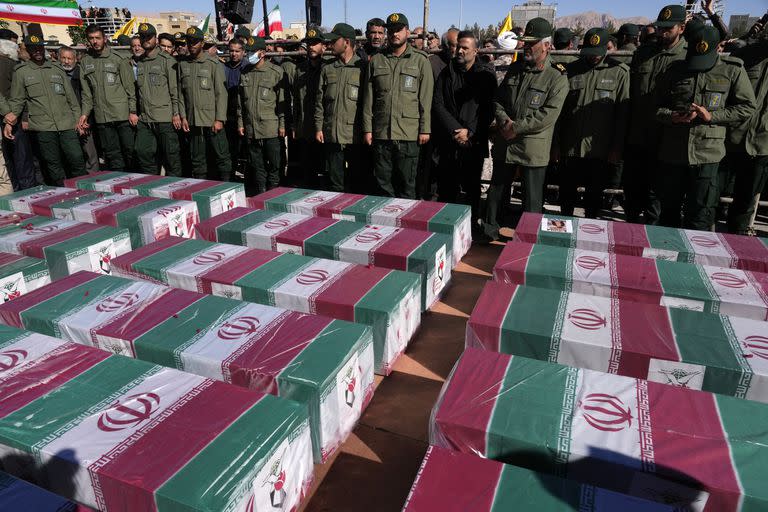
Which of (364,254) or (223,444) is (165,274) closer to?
(364,254)

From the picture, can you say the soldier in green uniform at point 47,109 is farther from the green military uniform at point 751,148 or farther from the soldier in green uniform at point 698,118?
the green military uniform at point 751,148

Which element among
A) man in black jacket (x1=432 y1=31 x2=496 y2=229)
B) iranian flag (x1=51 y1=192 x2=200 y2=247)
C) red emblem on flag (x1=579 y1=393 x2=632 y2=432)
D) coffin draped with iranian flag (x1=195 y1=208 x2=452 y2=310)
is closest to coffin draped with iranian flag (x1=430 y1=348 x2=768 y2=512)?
red emblem on flag (x1=579 y1=393 x2=632 y2=432)

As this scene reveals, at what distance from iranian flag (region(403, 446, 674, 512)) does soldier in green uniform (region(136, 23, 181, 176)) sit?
18.4 ft

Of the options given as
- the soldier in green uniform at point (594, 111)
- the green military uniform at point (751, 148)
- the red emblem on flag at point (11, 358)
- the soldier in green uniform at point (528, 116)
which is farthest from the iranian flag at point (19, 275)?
the green military uniform at point (751, 148)

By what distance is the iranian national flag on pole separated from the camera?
28.3 ft

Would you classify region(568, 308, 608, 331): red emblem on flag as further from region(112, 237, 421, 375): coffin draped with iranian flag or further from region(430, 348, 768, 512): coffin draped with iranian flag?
region(112, 237, 421, 375): coffin draped with iranian flag

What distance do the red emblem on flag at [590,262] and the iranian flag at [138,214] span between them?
2.83 m

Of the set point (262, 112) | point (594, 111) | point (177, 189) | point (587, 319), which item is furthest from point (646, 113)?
point (177, 189)

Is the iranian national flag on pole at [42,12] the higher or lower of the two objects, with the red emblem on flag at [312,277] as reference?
higher

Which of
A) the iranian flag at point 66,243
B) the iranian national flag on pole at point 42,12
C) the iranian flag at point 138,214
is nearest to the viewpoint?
the iranian flag at point 66,243

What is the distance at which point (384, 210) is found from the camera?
154 inches

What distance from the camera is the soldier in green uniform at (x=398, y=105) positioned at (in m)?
4.69

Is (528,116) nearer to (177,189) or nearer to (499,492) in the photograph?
(177,189)

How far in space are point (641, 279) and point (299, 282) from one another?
1.81 metres
